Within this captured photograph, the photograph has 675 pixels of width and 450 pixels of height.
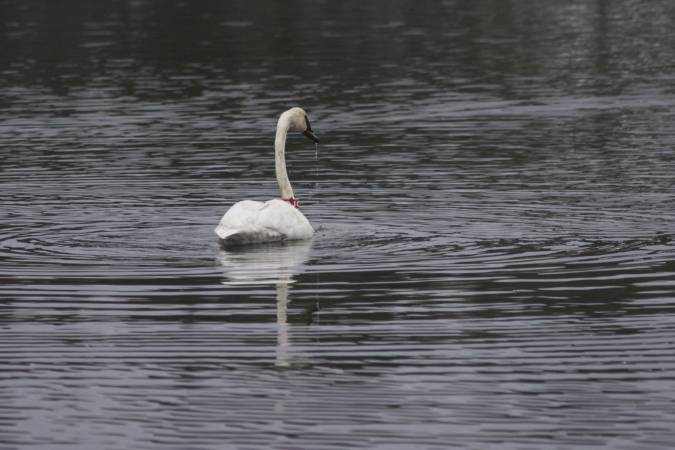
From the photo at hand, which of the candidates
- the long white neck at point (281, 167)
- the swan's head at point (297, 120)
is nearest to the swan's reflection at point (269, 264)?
the long white neck at point (281, 167)

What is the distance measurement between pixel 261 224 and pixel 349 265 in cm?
161

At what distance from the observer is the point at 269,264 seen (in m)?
16.9

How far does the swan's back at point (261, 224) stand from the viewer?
17.6 m

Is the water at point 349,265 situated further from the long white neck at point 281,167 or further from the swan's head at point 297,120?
the swan's head at point 297,120

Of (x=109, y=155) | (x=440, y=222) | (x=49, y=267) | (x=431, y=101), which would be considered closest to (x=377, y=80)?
(x=431, y=101)

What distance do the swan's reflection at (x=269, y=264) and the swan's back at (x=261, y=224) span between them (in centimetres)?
11

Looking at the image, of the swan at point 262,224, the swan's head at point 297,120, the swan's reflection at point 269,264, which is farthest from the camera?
the swan's head at point 297,120

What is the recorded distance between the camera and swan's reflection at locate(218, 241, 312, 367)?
1555cm

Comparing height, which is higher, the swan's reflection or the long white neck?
the long white neck

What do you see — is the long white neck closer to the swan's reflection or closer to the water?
the water

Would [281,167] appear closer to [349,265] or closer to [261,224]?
[261,224]

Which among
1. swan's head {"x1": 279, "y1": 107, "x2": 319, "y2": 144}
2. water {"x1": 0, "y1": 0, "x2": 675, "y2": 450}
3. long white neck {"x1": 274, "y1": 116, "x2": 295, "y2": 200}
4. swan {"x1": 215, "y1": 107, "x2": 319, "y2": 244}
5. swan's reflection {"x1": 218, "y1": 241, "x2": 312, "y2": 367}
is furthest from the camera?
swan's head {"x1": 279, "y1": 107, "x2": 319, "y2": 144}

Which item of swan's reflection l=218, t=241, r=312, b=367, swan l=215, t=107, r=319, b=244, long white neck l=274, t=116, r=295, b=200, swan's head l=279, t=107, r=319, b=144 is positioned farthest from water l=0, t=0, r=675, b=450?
swan's head l=279, t=107, r=319, b=144

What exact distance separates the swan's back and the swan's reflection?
11 cm
